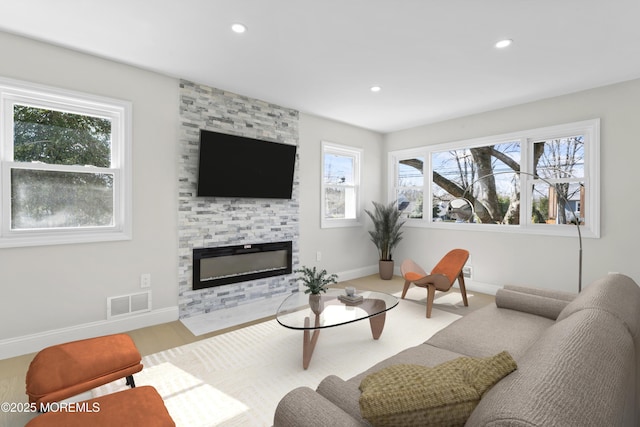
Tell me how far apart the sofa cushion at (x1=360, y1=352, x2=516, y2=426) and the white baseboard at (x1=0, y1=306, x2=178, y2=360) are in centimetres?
306

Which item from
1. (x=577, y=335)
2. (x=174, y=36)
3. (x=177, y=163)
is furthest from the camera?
(x=177, y=163)

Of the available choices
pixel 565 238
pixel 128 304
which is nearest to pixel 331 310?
pixel 128 304

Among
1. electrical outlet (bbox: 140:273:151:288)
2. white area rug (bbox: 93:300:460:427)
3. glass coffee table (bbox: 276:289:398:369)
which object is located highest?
electrical outlet (bbox: 140:273:151:288)

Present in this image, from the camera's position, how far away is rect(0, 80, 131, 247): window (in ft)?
8.75

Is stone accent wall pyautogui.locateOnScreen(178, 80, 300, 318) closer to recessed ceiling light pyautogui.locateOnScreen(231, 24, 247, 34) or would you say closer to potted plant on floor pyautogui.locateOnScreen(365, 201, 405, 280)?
recessed ceiling light pyautogui.locateOnScreen(231, 24, 247, 34)

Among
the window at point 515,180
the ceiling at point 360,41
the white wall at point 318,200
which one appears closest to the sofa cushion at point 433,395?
the ceiling at point 360,41

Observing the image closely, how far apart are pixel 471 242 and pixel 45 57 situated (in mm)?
5395

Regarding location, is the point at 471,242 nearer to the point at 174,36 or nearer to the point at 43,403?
the point at 174,36

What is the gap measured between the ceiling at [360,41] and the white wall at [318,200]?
1012 mm

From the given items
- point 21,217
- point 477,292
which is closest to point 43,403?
point 21,217

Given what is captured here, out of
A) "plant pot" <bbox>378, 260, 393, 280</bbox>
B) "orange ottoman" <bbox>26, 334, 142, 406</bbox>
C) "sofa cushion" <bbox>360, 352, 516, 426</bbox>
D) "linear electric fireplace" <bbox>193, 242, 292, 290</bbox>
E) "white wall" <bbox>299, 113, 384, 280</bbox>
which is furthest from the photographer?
"plant pot" <bbox>378, 260, 393, 280</bbox>

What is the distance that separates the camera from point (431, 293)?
3.62m

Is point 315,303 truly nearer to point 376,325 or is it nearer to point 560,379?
point 376,325

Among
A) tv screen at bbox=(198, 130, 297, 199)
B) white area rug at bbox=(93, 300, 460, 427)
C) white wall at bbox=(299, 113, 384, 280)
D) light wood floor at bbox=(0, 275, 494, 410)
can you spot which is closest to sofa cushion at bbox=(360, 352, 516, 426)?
white area rug at bbox=(93, 300, 460, 427)
